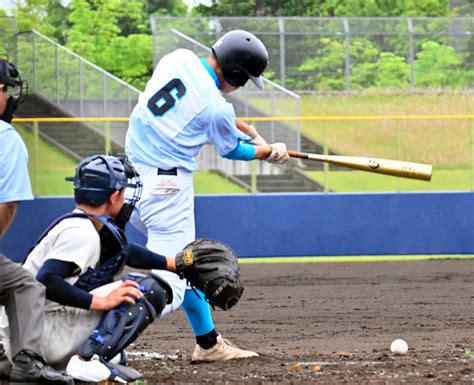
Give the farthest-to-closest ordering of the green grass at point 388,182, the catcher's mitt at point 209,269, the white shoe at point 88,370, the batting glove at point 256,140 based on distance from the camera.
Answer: the green grass at point 388,182 → the batting glove at point 256,140 → the catcher's mitt at point 209,269 → the white shoe at point 88,370

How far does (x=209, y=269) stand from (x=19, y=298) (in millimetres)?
1154

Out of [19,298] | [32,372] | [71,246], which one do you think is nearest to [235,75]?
[71,246]

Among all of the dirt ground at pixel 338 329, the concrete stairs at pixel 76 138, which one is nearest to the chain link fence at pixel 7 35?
the concrete stairs at pixel 76 138

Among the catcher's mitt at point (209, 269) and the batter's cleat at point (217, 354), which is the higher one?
the catcher's mitt at point (209, 269)

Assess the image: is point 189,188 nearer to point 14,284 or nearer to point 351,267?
point 14,284

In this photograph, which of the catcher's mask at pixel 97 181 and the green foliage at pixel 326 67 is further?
the green foliage at pixel 326 67

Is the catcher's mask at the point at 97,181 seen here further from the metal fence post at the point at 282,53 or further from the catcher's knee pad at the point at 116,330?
the metal fence post at the point at 282,53

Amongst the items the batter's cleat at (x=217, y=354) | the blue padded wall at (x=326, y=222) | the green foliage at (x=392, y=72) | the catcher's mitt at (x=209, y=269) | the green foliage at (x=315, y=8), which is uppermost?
the catcher's mitt at (x=209, y=269)

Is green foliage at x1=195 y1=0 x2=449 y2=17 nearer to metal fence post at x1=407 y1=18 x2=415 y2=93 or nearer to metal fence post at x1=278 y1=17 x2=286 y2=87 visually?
metal fence post at x1=407 y1=18 x2=415 y2=93

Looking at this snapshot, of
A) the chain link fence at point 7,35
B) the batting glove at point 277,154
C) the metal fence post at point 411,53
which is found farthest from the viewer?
the metal fence post at point 411,53

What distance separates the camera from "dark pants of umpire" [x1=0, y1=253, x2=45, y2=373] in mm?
5438

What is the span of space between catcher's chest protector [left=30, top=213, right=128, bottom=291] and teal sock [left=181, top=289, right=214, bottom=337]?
1223 mm

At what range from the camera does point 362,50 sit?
30.5m

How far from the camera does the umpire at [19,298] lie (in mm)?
5430
